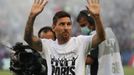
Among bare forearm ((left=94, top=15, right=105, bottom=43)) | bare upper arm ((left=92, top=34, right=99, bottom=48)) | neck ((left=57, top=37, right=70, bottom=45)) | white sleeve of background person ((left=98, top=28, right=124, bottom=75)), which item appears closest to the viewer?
bare forearm ((left=94, top=15, right=105, bottom=43))

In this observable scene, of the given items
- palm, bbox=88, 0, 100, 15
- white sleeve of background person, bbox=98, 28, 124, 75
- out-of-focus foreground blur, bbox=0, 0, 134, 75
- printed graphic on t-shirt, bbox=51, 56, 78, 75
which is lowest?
printed graphic on t-shirt, bbox=51, 56, 78, 75

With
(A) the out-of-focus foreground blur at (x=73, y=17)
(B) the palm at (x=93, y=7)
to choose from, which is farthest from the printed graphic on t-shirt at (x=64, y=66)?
(A) the out-of-focus foreground blur at (x=73, y=17)

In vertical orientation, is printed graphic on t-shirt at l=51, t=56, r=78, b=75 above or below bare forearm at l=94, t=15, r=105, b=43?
below

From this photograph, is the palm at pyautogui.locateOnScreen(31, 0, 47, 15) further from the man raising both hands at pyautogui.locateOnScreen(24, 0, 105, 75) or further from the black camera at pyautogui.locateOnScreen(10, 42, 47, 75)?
the black camera at pyautogui.locateOnScreen(10, 42, 47, 75)

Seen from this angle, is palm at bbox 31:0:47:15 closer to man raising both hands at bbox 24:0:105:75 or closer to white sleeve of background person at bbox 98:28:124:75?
man raising both hands at bbox 24:0:105:75

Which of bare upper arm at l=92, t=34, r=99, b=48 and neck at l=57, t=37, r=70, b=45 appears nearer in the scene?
bare upper arm at l=92, t=34, r=99, b=48

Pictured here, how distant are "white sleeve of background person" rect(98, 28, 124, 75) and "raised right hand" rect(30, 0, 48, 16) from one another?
3.38ft

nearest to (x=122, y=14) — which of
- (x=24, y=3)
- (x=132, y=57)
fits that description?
(x=132, y=57)

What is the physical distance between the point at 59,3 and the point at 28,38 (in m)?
28.1

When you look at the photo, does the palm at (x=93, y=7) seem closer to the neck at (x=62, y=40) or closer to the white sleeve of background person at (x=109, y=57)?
the neck at (x=62, y=40)

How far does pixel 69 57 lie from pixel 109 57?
0.92 m

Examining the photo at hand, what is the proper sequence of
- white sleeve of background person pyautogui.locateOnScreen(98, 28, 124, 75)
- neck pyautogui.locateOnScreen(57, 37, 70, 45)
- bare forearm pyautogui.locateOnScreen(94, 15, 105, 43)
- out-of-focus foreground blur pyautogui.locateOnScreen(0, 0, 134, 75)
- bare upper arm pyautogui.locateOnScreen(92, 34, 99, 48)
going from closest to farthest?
bare forearm pyautogui.locateOnScreen(94, 15, 105, 43), bare upper arm pyautogui.locateOnScreen(92, 34, 99, 48), neck pyautogui.locateOnScreen(57, 37, 70, 45), white sleeve of background person pyautogui.locateOnScreen(98, 28, 124, 75), out-of-focus foreground blur pyautogui.locateOnScreen(0, 0, 134, 75)

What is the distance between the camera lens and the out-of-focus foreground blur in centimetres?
3244

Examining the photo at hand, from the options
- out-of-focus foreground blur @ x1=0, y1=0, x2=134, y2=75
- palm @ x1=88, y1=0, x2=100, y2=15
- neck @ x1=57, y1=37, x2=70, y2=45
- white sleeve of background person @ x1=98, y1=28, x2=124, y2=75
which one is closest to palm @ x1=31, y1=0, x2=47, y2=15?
neck @ x1=57, y1=37, x2=70, y2=45
